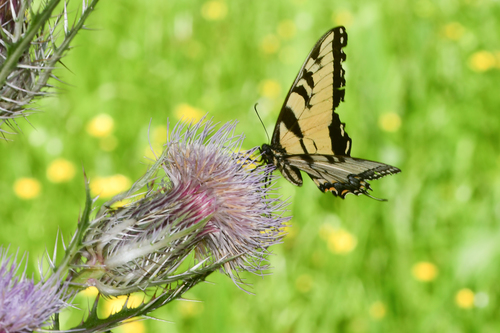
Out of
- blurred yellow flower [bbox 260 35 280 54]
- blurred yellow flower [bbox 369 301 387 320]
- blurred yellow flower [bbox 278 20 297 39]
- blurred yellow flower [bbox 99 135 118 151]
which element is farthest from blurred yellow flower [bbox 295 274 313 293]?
blurred yellow flower [bbox 278 20 297 39]

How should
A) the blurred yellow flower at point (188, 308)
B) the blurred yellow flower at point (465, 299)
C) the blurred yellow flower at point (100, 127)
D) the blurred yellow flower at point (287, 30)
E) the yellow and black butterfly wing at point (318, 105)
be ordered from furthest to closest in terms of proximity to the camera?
the blurred yellow flower at point (287, 30) < the blurred yellow flower at point (100, 127) < the blurred yellow flower at point (465, 299) < the blurred yellow flower at point (188, 308) < the yellow and black butterfly wing at point (318, 105)

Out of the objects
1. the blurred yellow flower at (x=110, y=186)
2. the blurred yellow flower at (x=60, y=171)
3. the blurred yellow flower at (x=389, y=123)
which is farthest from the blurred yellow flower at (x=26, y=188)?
the blurred yellow flower at (x=389, y=123)

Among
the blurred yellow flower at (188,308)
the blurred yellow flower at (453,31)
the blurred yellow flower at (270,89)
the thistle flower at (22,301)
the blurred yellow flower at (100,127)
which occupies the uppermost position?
the blurred yellow flower at (453,31)

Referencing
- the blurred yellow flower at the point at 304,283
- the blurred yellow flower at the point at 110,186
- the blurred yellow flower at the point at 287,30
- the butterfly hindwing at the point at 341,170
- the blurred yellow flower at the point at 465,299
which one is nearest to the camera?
the butterfly hindwing at the point at 341,170

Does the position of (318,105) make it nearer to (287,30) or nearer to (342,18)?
(287,30)

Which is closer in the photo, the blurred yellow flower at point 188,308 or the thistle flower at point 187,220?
the thistle flower at point 187,220

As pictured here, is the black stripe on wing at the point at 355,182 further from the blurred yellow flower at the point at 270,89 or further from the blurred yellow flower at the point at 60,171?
the blurred yellow flower at the point at 270,89

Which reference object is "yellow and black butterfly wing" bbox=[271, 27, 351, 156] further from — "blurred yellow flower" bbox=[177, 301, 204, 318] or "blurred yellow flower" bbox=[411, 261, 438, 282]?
"blurred yellow flower" bbox=[411, 261, 438, 282]

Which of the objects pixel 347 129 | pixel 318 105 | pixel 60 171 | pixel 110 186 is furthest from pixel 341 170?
pixel 347 129
